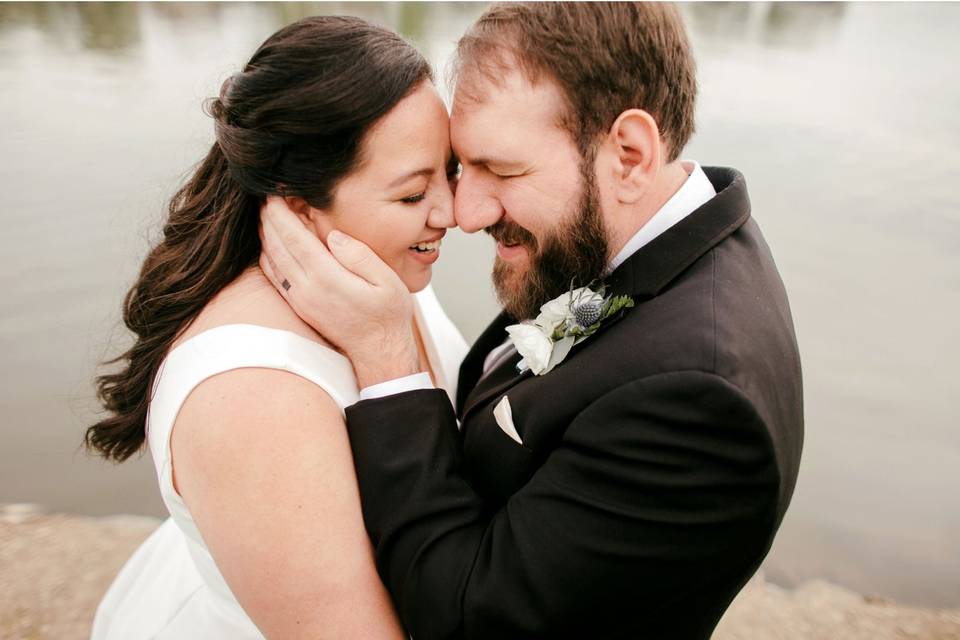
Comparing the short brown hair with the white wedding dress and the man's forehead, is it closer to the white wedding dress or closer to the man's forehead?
the man's forehead

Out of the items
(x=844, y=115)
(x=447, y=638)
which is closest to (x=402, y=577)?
(x=447, y=638)

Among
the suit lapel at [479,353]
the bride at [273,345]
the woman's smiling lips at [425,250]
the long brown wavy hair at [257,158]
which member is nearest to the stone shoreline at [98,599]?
the bride at [273,345]

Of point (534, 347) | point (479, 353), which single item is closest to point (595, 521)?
point (534, 347)

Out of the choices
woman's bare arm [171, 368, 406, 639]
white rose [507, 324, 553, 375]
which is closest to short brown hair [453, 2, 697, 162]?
white rose [507, 324, 553, 375]

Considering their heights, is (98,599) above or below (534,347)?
below

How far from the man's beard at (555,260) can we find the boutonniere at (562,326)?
107 mm

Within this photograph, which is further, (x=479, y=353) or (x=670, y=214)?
(x=479, y=353)

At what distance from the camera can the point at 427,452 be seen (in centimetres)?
175

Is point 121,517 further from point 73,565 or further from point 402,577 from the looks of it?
point 402,577

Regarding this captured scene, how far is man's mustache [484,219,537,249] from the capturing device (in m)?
2.17

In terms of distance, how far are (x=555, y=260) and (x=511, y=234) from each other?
17 centimetres

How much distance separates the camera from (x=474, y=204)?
7.09ft

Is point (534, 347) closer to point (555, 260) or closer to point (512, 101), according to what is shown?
point (555, 260)

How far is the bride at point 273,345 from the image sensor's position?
1.69m
